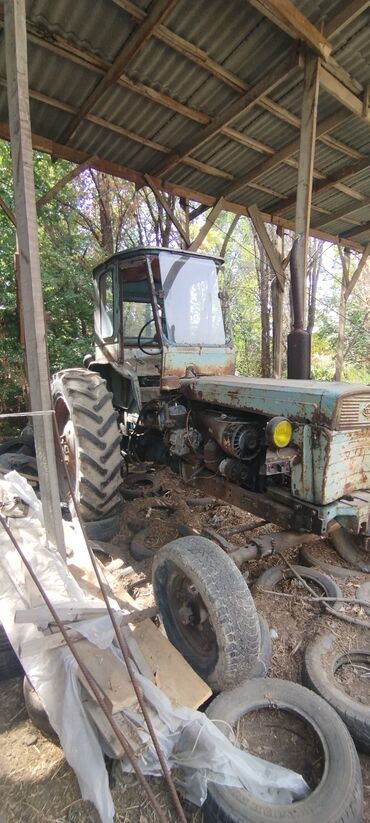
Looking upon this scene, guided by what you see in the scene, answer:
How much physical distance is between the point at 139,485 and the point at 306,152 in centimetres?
384

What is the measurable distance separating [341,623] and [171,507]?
1.82 meters

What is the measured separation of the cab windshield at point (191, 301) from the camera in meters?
3.63

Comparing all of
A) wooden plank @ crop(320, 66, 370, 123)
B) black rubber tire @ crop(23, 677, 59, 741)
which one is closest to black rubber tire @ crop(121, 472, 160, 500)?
black rubber tire @ crop(23, 677, 59, 741)

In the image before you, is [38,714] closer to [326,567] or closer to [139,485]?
[326,567]

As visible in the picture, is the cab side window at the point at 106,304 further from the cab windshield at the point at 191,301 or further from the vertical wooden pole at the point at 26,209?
the vertical wooden pole at the point at 26,209

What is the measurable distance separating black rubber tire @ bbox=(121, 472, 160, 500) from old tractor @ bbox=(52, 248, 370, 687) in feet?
0.82

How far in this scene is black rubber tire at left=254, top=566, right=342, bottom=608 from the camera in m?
2.53

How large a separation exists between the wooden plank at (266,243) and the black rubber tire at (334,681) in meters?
5.96

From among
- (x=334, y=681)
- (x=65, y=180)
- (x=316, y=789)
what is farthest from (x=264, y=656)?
(x=65, y=180)

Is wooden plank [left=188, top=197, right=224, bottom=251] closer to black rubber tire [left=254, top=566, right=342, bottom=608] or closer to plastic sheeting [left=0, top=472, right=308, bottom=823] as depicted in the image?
black rubber tire [left=254, top=566, right=342, bottom=608]

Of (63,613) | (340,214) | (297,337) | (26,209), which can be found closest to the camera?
(63,613)

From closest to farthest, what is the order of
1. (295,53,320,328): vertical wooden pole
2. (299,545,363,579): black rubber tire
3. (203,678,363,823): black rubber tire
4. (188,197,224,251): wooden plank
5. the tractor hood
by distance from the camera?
(203,678,363,823): black rubber tire
the tractor hood
(299,545,363,579): black rubber tire
(295,53,320,328): vertical wooden pole
(188,197,224,251): wooden plank

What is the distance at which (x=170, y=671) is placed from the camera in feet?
5.71

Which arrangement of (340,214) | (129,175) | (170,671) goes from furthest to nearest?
(340,214) → (129,175) → (170,671)
